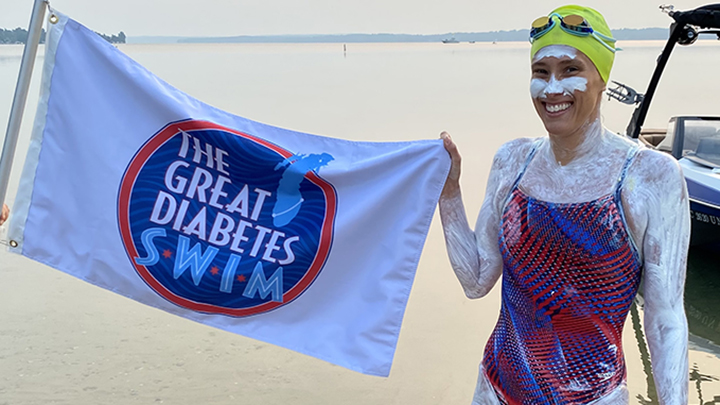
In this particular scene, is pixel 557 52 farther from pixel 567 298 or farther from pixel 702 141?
pixel 702 141

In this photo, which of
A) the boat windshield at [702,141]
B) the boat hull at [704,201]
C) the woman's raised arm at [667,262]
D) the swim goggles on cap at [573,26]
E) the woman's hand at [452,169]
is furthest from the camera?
the boat windshield at [702,141]

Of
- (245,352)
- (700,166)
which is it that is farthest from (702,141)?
(245,352)

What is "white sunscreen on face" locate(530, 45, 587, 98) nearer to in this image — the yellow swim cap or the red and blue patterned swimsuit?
the yellow swim cap

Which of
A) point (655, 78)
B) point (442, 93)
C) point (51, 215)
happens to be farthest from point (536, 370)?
point (442, 93)

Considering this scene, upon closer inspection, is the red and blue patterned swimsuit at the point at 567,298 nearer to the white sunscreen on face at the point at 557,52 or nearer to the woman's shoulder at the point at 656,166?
the woman's shoulder at the point at 656,166

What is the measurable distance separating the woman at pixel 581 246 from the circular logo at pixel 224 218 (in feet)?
2.51

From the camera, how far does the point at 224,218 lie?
8.45 feet

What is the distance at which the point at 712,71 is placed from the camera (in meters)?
41.9

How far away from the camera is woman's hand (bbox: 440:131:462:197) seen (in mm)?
2328

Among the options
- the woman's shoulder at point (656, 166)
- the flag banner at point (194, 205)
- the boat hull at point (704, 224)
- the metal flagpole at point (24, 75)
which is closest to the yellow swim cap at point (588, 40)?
the woman's shoulder at point (656, 166)

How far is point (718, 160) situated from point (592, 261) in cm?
619

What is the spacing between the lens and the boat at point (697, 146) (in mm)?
6781

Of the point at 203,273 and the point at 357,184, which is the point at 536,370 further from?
the point at 203,273

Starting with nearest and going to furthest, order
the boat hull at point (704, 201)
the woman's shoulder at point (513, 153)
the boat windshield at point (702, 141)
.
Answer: the woman's shoulder at point (513, 153) < the boat hull at point (704, 201) < the boat windshield at point (702, 141)
